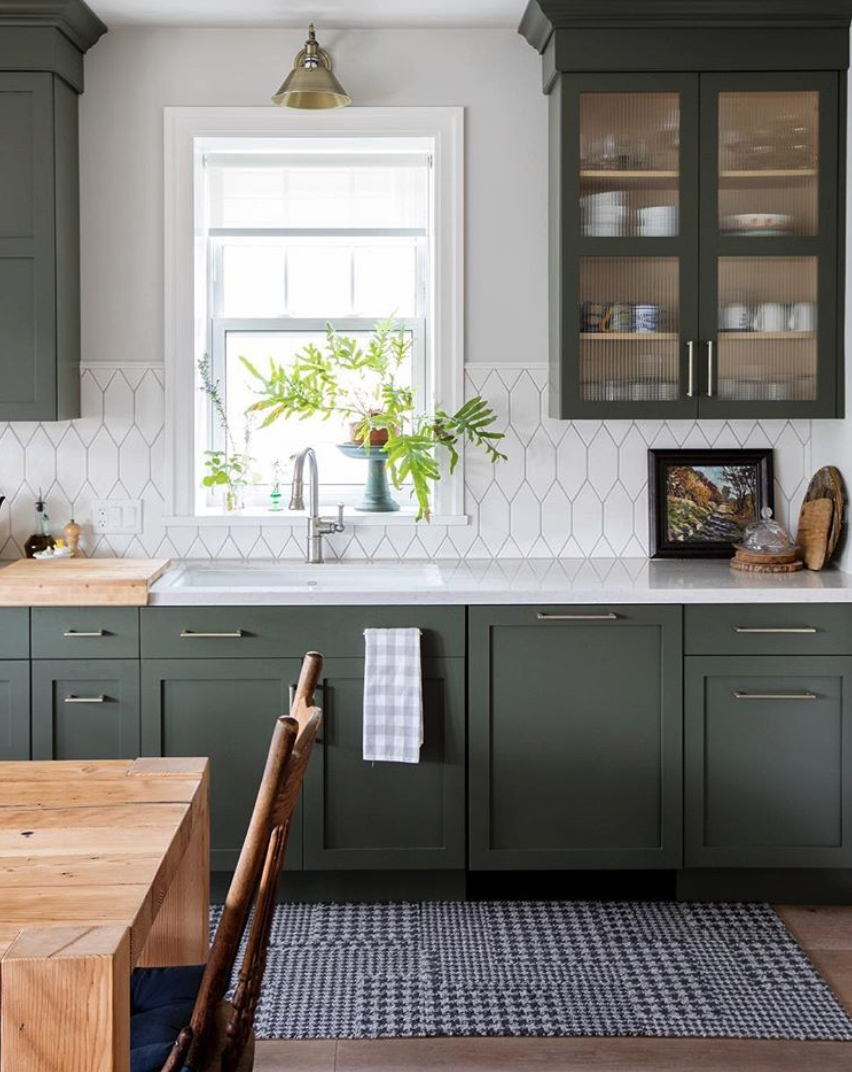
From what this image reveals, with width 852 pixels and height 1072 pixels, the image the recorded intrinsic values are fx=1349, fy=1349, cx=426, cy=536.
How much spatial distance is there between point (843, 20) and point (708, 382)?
1103mm

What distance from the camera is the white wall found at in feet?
13.8

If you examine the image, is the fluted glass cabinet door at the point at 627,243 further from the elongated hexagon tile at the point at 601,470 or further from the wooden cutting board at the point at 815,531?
the wooden cutting board at the point at 815,531

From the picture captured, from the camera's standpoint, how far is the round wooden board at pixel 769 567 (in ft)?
13.0

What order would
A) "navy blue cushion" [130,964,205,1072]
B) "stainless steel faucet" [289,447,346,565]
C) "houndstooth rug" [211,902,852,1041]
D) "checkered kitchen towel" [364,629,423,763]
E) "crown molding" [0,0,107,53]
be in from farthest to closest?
1. "stainless steel faucet" [289,447,346,565]
2. "crown molding" [0,0,107,53]
3. "checkered kitchen towel" [364,629,423,763]
4. "houndstooth rug" [211,902,852,1041]
5. "navy blue cushion" [130,964,205,1072]

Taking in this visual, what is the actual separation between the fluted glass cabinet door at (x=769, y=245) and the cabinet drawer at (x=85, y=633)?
70.0 inches

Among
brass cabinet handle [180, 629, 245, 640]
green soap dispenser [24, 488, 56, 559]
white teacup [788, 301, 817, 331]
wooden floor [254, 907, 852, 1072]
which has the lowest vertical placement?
wooden floor [254, 907, 852, 1072]

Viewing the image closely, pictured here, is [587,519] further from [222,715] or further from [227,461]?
[222,715]

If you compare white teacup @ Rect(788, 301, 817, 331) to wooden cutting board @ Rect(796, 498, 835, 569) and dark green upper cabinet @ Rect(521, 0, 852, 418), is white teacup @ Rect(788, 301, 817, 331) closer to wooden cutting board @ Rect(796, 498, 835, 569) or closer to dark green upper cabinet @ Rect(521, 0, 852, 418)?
dark green upper cabinet @ Rect(521, 0, 852, 418)

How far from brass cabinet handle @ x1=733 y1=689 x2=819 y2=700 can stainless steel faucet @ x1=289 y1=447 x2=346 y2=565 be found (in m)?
1.30

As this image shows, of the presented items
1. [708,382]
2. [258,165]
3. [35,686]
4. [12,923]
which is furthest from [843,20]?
[12,923]

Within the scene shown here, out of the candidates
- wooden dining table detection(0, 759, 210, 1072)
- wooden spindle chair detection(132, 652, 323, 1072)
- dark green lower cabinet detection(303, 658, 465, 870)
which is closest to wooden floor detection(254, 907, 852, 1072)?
wooden dining table detection(0, 759, 210, 1072)

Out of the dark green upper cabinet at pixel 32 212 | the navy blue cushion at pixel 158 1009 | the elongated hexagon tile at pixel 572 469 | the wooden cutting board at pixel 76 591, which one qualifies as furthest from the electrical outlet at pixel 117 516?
the navy blue cushion at pixel 158 1009

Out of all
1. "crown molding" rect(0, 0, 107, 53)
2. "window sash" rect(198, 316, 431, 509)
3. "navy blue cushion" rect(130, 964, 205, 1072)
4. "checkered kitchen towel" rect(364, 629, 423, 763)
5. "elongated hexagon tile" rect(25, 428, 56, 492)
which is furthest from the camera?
"window sash" rect(198, 316, 431, 509)

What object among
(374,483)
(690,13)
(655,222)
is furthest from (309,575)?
(690,13)
